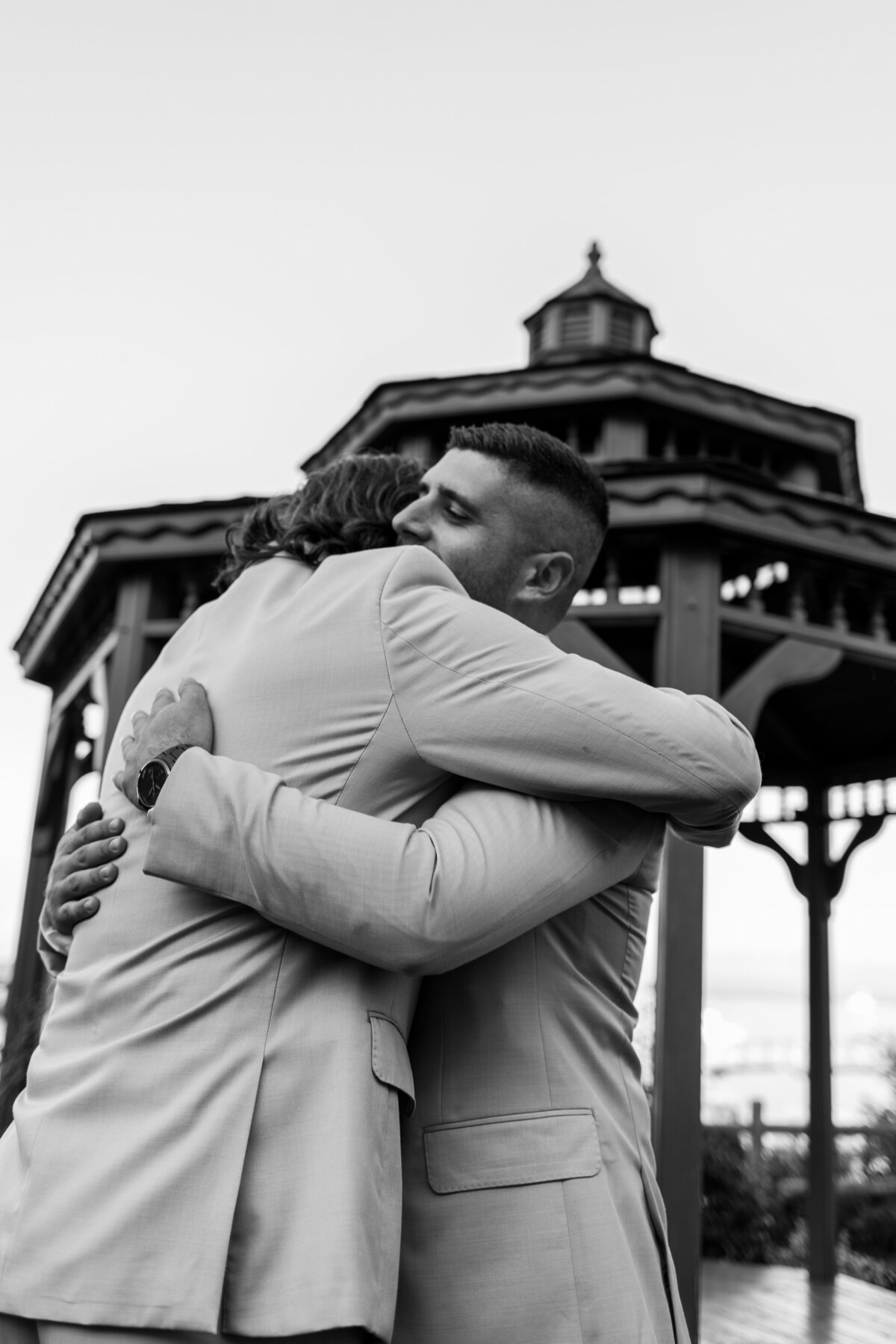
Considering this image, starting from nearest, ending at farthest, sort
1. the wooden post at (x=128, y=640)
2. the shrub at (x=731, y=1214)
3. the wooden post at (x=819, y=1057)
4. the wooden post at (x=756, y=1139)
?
the wooden post at (x=128, y=640)
the wooden post at (x=819, y=1057)
the shrub at (x=731, y=1214)
the wooden post at (x=756, y=1139)

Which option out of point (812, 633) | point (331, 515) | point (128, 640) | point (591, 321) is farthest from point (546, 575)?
point (591, 321)

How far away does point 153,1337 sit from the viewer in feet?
3.93

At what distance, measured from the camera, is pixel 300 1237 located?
122cm

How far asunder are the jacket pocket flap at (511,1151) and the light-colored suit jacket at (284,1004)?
0.14 metres

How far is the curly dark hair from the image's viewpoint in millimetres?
1744

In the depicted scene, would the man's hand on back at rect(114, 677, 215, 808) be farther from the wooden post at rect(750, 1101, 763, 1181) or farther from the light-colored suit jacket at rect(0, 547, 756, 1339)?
the wooden post at rect(750, 1101, 763, 1181)

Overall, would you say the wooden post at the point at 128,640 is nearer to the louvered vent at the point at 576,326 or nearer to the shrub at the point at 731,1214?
the shrub at the point at 731,1214

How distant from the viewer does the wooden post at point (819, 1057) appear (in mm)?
8086

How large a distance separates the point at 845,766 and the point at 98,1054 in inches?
333

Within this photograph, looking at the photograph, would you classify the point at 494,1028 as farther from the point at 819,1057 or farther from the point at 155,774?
the point at 819,1057

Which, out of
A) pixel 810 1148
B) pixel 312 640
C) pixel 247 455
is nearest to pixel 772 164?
pixel 810 1148

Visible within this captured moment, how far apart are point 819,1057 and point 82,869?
807 cm

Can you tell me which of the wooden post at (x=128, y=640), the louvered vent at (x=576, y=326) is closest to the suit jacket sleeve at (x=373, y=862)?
the wooden post at (x=128, y=640)

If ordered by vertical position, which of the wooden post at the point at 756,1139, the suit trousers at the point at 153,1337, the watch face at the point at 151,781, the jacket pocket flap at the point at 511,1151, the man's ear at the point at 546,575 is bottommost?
the wooden post at the point at 756,1139
